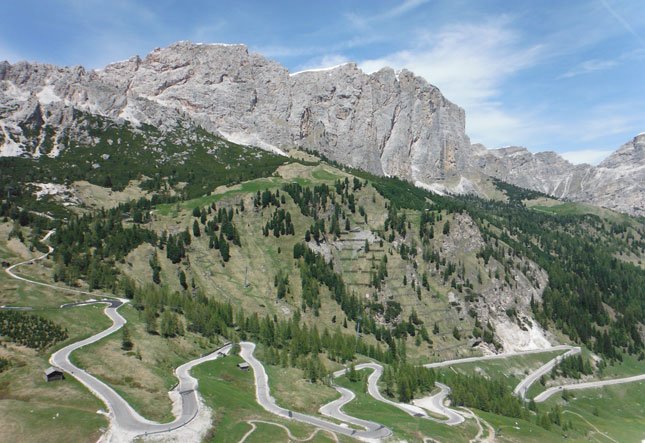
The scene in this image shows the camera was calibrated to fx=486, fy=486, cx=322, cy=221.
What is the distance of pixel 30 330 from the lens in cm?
8888

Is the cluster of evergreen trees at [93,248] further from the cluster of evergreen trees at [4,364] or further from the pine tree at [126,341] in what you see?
the cluster of evergreen trees at [4,364]

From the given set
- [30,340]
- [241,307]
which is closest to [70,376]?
[30,340]

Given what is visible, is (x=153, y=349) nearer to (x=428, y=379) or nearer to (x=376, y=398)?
(x=376, y=398)

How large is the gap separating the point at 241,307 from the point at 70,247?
6283 cm

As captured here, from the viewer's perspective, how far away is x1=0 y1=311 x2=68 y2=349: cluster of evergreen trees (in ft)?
277

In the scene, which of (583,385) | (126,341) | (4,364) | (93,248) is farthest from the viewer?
(583,385)

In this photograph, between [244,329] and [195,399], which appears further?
[244,329]

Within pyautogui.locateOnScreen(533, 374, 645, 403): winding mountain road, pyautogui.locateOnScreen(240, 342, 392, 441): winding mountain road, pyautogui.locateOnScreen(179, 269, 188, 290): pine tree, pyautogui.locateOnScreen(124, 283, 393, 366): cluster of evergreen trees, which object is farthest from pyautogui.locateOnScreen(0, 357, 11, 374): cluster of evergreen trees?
pyautogui.locateOnScreen(533, 374, 645, 403): winding mountain road

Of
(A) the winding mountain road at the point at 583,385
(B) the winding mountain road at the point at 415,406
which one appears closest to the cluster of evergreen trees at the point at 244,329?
(B) the winding mountain road at the point at 415,406

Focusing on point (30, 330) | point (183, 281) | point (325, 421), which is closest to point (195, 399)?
point (325, 421)

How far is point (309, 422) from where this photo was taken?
256ft

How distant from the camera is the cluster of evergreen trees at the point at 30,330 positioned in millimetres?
84500

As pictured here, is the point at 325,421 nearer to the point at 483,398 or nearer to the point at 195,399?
the point at 195,399

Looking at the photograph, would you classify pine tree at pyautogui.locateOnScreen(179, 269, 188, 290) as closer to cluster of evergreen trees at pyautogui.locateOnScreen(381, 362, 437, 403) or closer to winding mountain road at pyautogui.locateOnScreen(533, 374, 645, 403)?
cluster of evergreen trees at pyautogui.locateOnScreen(381, 362, 437, 403)
